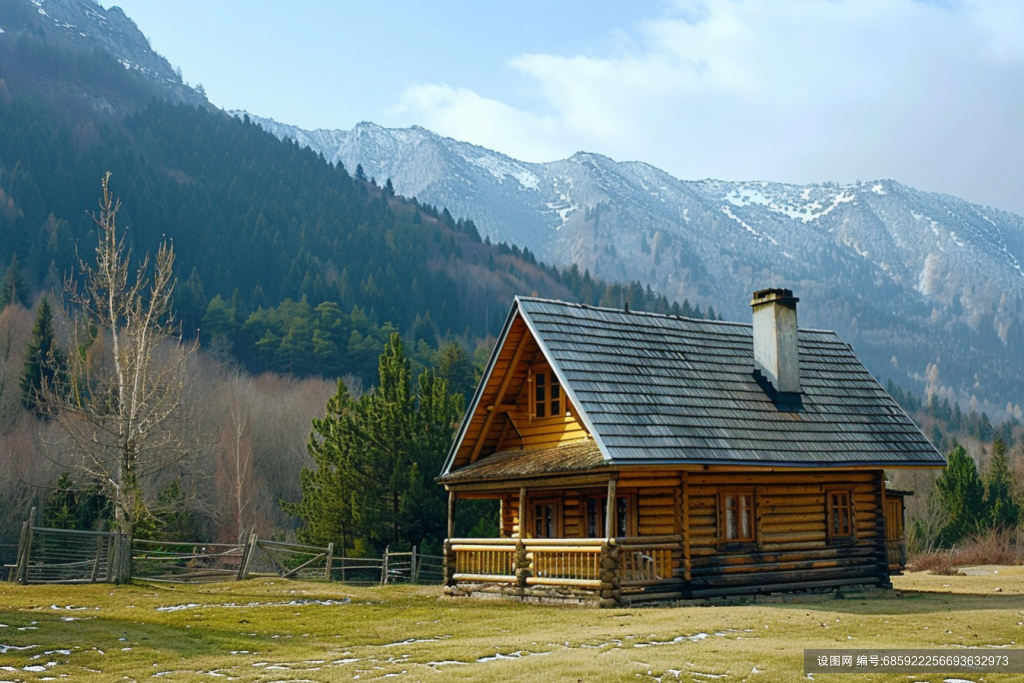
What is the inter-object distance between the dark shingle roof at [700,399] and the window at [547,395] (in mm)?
1669

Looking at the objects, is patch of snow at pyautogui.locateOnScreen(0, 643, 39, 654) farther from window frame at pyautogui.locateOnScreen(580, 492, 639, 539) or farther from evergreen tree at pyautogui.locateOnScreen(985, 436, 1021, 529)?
evergreen tree at pyautogui.locateOnScreen(985, 436, 1021, 529)

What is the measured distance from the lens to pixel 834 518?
28656 millimetres

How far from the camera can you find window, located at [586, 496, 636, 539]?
26575mm

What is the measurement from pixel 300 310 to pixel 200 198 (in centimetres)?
5205

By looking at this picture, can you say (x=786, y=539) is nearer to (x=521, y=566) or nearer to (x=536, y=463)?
(x=536, y=463)

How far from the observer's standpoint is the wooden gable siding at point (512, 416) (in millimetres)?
27875

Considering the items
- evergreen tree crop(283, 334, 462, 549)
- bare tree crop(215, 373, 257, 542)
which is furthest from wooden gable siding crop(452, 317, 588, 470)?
bare tree crop(215, 373, 257, 542)

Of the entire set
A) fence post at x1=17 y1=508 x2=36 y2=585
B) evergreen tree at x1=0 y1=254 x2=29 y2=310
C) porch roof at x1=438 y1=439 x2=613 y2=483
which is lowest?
fence post at x1=17 y1=508 x2=36 y2=585

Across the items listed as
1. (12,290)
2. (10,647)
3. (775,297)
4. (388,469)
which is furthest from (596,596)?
(12,290)

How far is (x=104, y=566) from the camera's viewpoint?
36188mm

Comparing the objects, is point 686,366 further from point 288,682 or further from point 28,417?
point 28,417

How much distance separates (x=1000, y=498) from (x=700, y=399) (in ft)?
113

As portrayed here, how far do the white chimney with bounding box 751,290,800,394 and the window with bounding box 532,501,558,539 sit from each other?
6503mm

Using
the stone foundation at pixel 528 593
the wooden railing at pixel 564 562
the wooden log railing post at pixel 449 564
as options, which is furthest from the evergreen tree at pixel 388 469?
the wooden railing at pixel 564 562
